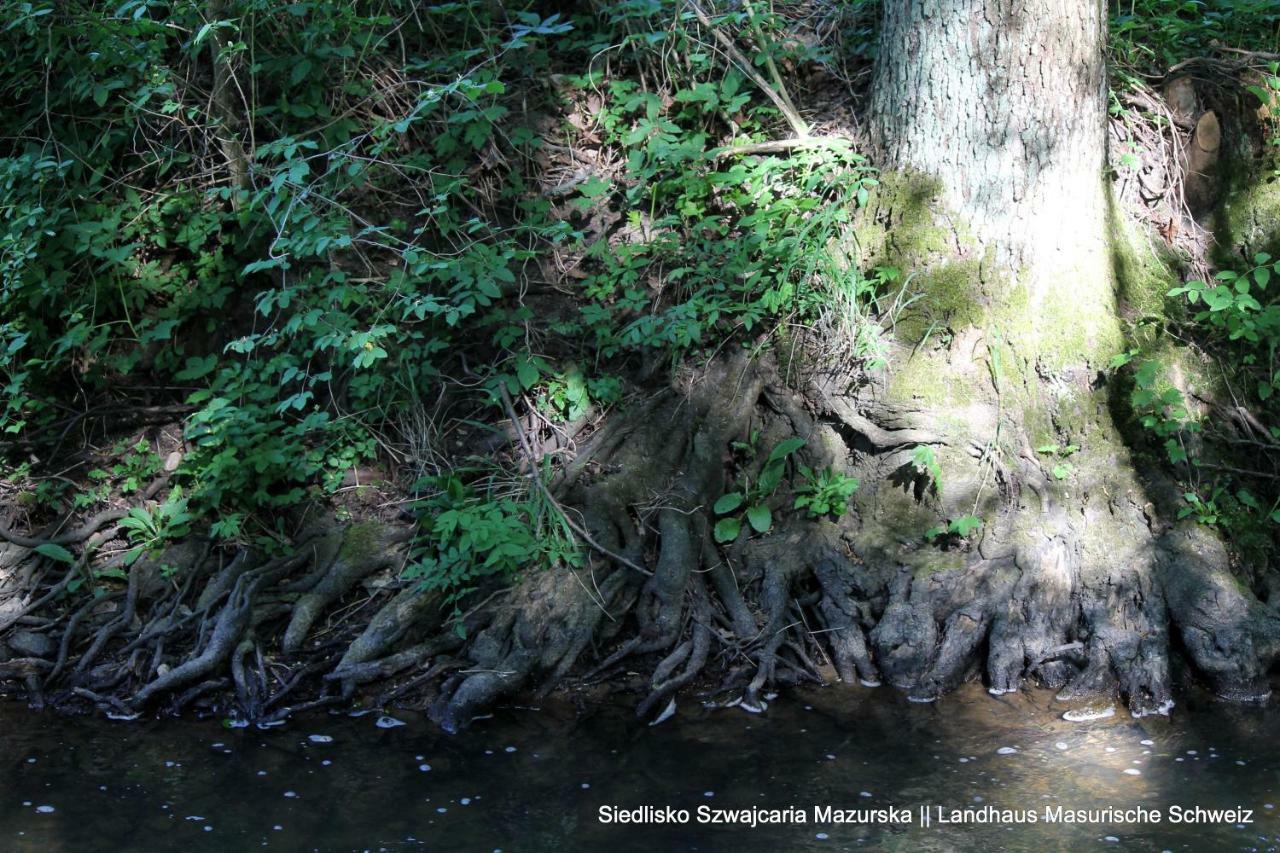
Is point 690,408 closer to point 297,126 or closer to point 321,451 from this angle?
point 321,451

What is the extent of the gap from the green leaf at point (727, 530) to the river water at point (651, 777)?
924 mm

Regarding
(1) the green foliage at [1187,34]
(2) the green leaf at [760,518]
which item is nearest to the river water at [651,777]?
(2) the green leaf at [760,518]

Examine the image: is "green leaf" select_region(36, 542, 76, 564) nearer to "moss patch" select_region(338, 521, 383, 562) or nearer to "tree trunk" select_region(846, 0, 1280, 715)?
"moss patch" select_region(338, 521, 383, 562)

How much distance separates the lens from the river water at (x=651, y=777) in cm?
438

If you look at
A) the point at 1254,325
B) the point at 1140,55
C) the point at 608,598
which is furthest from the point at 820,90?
the point at 608,598

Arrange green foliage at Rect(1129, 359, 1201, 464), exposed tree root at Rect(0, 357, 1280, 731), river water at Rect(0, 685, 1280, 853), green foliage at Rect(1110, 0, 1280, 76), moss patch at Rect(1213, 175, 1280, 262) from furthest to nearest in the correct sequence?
green foliage at Rect(1110, 0, 1280, 76) → moss patch at Rect(1213, 175, 1280, 262) → green foliage at Rect(1129, 359, 1201, 464) → exposed tree root at Rect(0, 357, 1280, 731) → river water at Rect(0, 685, 1280, 853)

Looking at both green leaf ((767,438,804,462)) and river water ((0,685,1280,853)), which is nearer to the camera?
river water ((0,685,1280,853))

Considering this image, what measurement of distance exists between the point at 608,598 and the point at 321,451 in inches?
73.0

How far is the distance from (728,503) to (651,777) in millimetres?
1706

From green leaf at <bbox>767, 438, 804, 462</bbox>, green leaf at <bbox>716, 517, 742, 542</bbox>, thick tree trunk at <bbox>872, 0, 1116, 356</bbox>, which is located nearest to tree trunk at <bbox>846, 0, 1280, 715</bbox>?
thick tree trunk at <bbox>872, 0, 1116, 356</bbox>

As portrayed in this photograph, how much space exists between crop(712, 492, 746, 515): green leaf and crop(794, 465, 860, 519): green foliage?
0.30 metres

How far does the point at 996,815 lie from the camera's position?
4477mm

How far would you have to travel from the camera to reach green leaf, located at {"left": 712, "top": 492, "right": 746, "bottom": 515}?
612cm

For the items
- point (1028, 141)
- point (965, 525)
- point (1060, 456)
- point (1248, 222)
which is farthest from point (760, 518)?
point (1248, 222)
